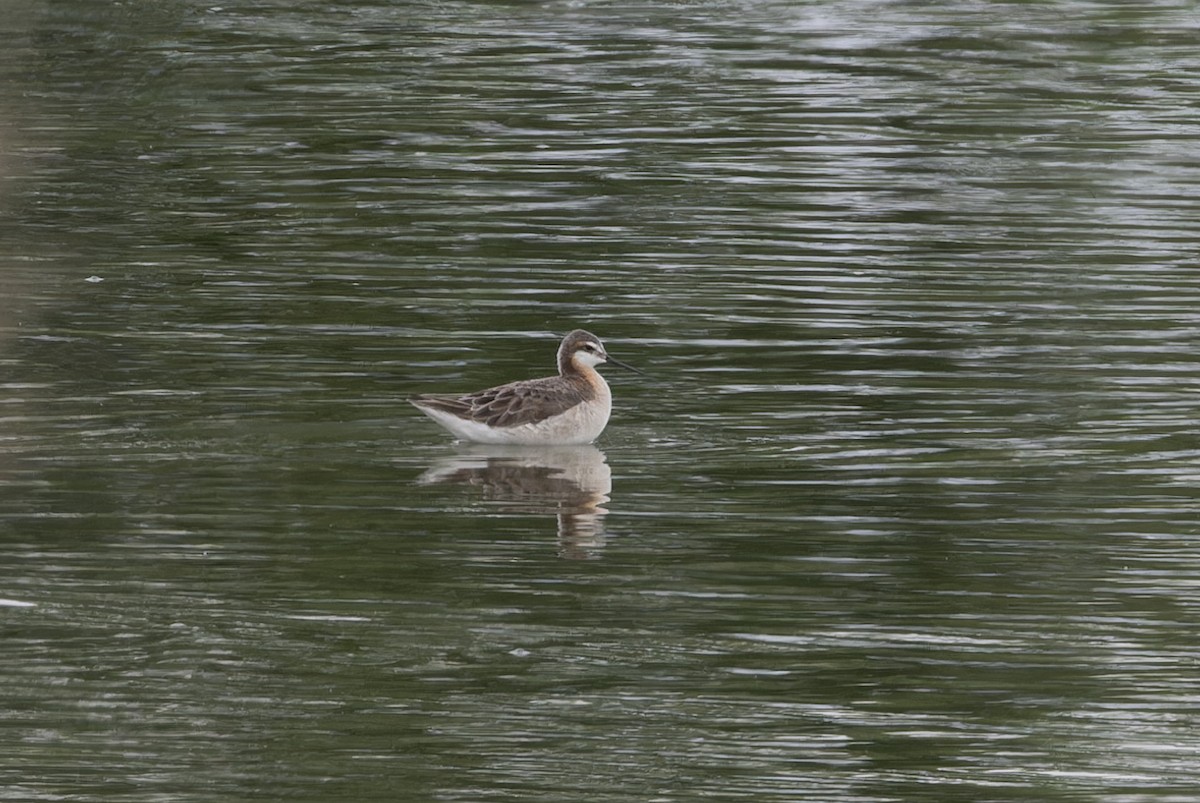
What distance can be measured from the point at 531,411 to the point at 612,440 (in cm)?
53

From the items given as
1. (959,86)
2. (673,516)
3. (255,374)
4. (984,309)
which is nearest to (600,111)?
(959,86)

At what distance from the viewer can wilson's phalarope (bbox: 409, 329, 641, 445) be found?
1311 cm

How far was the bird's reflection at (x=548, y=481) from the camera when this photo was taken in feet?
38.3

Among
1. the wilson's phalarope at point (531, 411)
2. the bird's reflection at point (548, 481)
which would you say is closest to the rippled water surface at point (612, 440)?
the bird's reflection at point (548, 481)

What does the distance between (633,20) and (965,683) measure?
21874 millimetres

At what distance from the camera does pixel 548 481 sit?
12.9m

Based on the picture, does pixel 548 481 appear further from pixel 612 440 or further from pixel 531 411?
pixel 612 440

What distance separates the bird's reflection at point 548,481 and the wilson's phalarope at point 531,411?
0.32 feet

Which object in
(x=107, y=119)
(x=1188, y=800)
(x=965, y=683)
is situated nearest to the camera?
(x=1188, y=800)

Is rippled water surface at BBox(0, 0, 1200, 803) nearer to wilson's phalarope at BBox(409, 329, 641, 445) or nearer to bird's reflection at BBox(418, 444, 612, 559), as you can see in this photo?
bird's reflection at BBox(418, 444, 612, 559)

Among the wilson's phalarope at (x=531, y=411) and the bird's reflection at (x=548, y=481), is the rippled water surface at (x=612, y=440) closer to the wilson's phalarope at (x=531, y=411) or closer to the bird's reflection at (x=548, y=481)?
the bird's reflection at (x=548, y=481)

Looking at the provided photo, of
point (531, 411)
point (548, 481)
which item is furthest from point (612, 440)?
point (548, 481)

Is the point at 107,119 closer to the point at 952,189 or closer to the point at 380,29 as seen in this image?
the point at 380,29

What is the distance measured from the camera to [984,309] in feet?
53.9
